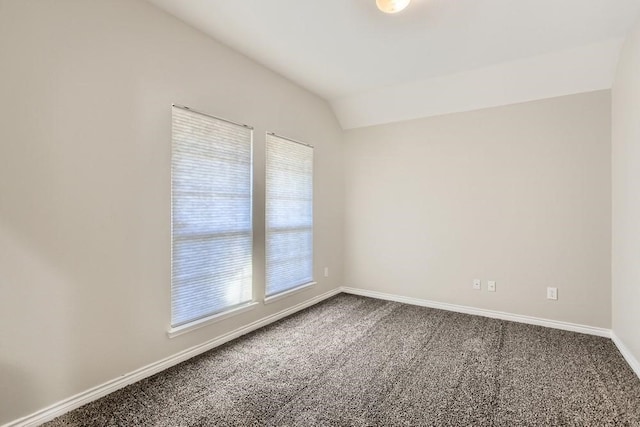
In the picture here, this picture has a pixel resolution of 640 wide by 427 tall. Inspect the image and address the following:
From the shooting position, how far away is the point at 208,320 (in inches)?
107

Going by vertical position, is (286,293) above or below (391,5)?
below

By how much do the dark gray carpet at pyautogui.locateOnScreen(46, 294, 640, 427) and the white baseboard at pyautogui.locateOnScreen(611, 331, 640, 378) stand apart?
0.16ft

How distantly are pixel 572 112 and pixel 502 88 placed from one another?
0.71 metres

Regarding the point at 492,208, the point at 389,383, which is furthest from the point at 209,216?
the point at 492,208

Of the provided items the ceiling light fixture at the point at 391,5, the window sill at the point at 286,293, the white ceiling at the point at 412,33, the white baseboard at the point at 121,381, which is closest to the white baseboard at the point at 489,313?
the window sill at the point at 286,293

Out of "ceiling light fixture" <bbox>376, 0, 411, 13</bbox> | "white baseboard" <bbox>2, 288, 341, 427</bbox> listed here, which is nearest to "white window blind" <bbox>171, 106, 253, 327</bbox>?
"white baseboard" <bbox>2, 288, 341, 427</bbox>

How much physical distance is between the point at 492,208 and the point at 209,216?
3.11m

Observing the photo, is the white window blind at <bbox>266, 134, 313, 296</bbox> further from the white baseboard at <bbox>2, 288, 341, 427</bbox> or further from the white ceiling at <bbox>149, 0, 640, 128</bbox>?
the white ceiling at <bbox>149, 0, 640, 128</bbox>

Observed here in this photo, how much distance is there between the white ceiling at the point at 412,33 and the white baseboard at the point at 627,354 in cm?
242

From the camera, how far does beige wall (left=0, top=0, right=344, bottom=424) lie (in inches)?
67.3

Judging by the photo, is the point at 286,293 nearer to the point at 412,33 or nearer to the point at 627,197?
the point at 412,33

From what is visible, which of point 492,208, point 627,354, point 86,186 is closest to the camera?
point 86,186

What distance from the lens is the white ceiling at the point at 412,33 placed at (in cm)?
230

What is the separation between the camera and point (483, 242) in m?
3.67
